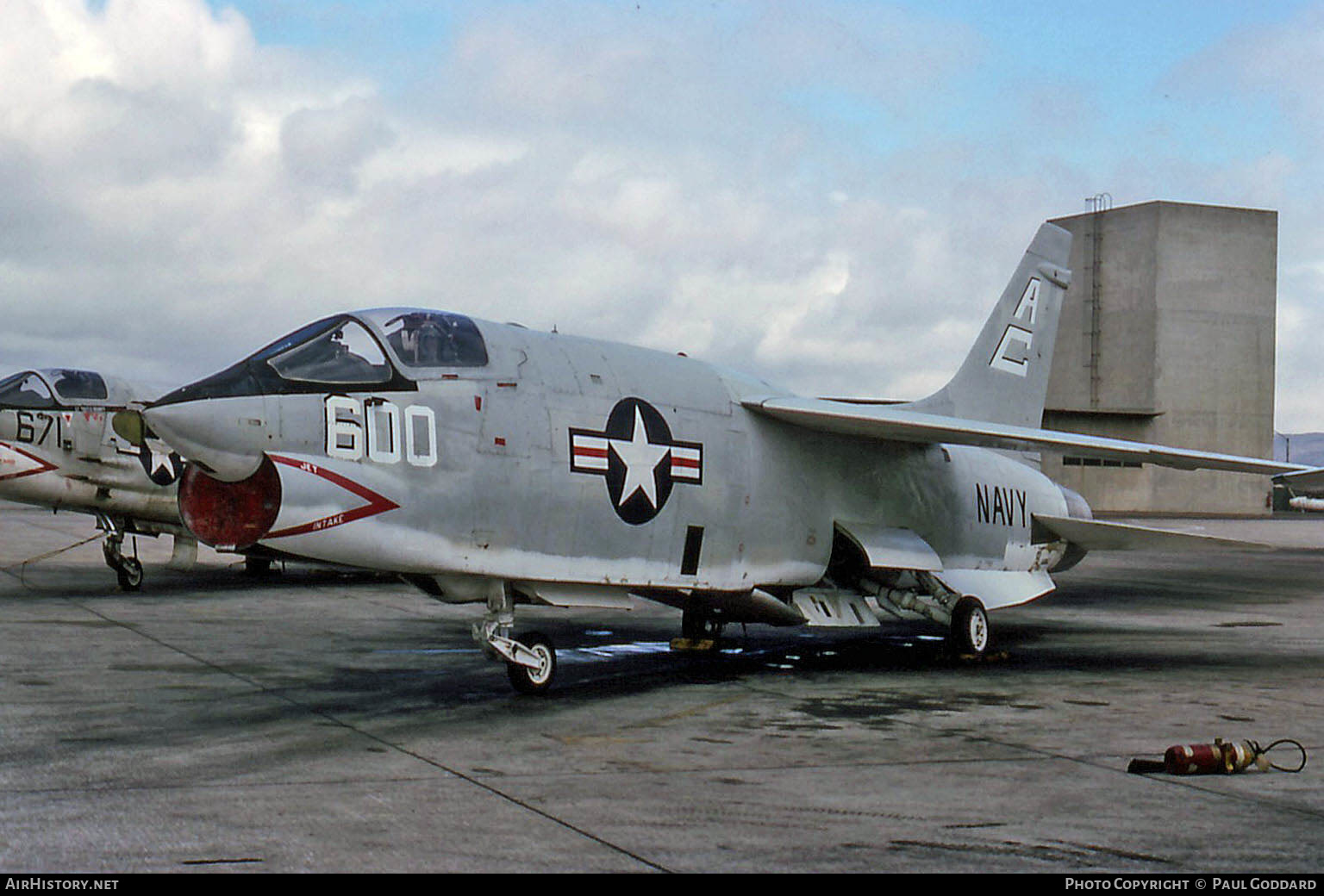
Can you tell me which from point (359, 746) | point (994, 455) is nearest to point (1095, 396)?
point (994, 455)

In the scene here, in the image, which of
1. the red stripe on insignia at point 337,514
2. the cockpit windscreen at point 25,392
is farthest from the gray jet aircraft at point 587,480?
the cockpit windscreen at point 25,392

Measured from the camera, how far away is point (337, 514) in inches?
340

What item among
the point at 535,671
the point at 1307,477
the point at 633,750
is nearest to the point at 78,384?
the point at 535,671

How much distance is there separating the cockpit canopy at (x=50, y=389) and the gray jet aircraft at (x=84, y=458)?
1 centimetres

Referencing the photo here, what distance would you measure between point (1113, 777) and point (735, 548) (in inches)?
181

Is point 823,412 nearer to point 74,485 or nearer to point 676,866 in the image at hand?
point 676,866

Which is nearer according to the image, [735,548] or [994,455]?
[735,548]

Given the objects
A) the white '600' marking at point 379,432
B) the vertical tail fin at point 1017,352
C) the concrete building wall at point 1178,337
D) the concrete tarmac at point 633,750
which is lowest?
the concrete tarmac at point 633,750

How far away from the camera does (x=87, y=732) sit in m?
8.20

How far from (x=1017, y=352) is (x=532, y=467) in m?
8.50

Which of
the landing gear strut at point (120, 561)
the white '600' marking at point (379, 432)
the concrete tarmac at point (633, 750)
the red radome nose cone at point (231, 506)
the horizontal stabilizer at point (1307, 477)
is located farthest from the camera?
the landing gear strut at point (120, 561)

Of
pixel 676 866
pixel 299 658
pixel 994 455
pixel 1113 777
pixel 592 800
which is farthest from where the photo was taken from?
pixel 994 455

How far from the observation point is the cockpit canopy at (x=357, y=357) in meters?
8.62

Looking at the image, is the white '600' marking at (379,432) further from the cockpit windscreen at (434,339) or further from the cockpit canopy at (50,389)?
the cockpit canopy at (50,389)
